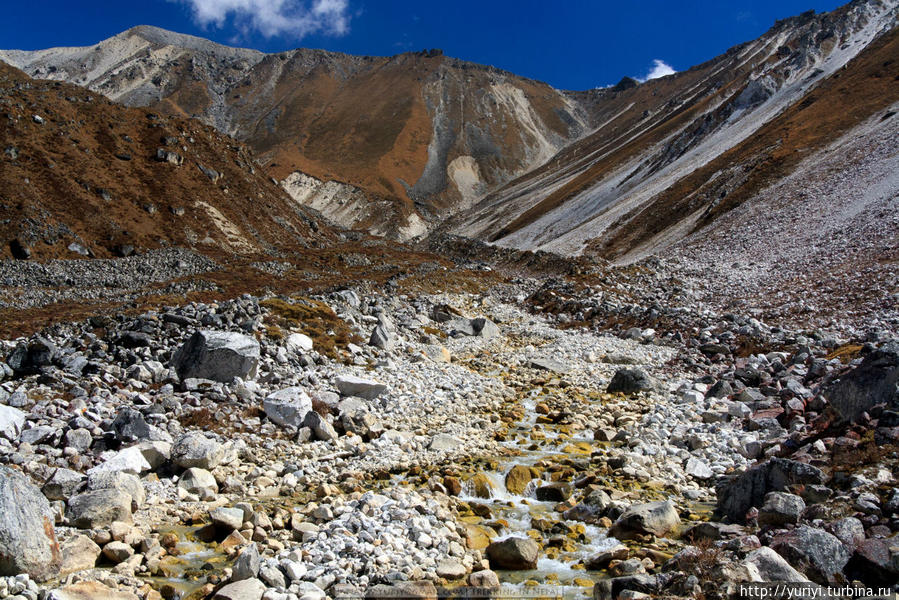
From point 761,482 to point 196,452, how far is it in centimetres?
992

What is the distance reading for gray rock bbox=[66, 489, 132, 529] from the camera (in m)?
7.73

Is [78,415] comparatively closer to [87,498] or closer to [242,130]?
[87,498]

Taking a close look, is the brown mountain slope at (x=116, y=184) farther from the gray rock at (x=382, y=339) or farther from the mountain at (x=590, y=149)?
the mountain at (x=590, y=149)

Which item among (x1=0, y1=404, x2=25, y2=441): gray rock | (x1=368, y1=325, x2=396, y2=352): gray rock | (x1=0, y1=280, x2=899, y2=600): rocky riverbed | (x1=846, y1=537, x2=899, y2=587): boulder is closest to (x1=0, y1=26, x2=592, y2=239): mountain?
(x1=368, y1=325, x2=396, y2=352): gray rock

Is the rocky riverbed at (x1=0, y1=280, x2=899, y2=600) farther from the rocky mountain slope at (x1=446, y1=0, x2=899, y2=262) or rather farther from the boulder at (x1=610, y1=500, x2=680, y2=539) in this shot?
the rocky mountain slope at (x1=446, y1=0, x2=899, y2=262)

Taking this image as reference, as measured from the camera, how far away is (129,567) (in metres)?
6.97

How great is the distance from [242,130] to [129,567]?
198m

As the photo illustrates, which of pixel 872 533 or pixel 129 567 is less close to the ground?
pixel 872 533

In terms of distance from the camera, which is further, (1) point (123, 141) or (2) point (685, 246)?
(1) point (123, 141)

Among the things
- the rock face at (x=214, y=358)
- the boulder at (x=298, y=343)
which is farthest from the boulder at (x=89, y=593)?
the boulder at (x=298, y=343)

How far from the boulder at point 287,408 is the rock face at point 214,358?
5.14ft

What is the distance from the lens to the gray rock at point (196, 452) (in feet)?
32.3

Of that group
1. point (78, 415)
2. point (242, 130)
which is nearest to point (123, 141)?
point (78, 415)

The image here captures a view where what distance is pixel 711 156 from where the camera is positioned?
78562 millimetres
